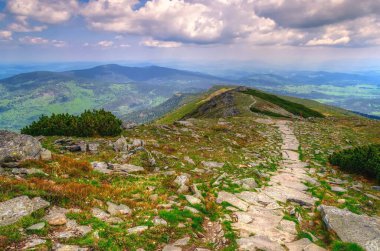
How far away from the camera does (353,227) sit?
35.1 ft

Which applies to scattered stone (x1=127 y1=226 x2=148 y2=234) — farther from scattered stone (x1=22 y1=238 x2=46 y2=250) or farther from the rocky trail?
the rocky trail

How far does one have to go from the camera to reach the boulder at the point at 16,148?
49.9ft

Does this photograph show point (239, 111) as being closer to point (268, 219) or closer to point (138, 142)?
point (138, 142)

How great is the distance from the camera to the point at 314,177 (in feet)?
65.0

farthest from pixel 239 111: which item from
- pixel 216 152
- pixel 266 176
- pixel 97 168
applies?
pixel 97 168

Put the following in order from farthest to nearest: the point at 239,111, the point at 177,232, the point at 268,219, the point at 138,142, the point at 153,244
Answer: the point at 239,111 < the point at 138,142 < the point at 268,219 < the point at 177,232 < the point at 153,244

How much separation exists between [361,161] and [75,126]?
86.4 feet

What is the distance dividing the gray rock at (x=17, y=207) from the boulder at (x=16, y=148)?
247 inches

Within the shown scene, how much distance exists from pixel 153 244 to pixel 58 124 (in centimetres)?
2212

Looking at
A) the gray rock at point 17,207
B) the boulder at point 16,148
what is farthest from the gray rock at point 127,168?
the gray rock at point 17,207

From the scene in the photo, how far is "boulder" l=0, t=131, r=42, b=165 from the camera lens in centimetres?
1520

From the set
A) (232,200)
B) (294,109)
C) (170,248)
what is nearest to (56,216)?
(170,248)

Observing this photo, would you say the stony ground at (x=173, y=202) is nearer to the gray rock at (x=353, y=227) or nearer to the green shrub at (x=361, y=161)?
the gray rock at (x=353, y=227)

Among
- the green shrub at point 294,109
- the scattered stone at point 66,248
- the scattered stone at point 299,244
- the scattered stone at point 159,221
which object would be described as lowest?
the green shrub at point 294,109
